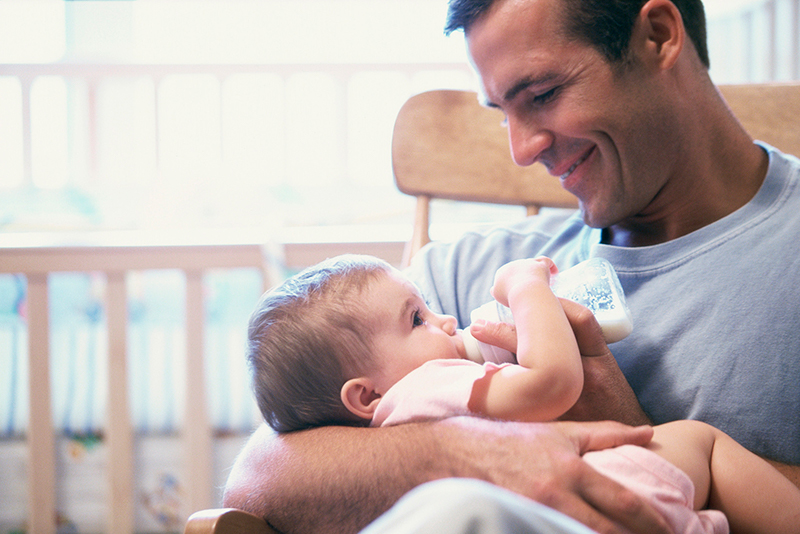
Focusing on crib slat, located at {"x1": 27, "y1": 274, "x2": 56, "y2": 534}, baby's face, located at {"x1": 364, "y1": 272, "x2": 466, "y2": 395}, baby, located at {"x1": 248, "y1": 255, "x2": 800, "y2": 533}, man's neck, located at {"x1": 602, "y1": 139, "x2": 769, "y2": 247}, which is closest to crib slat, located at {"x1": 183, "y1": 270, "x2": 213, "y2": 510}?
crib slat, located at {"x1": 27, "y1": 274, "x2": 56, "y2": 534}

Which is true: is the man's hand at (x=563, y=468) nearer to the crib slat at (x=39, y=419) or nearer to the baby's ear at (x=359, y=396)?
the baby's ear at (x=359, y=396)

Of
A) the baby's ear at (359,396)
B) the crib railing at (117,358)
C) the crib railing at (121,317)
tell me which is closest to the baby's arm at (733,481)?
the baby's ear at (359,396)

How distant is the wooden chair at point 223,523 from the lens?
0.60m

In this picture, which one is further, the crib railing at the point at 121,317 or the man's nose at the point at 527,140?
the crib railing at the point at 121,317

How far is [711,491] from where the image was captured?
718 millimetres

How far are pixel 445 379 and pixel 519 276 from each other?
17 cm

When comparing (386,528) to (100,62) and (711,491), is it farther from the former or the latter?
(100,62)

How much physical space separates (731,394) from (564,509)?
13.3 inches

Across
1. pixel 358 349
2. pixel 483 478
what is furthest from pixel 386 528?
pixel 358 349

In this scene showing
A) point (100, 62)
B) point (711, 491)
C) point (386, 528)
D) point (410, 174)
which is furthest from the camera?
point (100, 62)

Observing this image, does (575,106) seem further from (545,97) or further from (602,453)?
(602,453)

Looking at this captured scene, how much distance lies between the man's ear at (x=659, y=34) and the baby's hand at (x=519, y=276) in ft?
1.35

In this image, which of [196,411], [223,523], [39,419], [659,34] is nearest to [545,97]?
[659,34]

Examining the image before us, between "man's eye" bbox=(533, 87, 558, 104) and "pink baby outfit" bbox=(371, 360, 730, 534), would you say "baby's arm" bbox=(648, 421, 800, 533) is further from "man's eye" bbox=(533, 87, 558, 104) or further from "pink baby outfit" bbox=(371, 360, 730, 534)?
"man's eye" bbox=(533, 87, 558, 104)
